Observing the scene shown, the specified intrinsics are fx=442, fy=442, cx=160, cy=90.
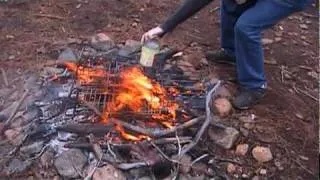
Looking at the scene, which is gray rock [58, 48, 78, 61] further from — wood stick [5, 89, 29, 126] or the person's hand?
the person's hand

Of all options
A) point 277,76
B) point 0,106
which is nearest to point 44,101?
point 0,106

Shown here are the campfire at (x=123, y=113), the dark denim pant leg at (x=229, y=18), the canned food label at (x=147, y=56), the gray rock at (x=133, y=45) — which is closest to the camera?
the campfire at (x=123, y=113)

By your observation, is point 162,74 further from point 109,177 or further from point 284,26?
point 284,26

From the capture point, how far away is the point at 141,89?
3537mm

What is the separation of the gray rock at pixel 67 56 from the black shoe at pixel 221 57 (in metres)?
1.30

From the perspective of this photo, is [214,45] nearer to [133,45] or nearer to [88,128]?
[133,45]

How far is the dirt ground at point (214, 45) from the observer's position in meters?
3.50

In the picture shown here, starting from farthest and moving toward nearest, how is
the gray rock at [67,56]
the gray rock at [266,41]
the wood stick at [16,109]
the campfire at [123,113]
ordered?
the gray rock at [266,41] < the gray rock at [67,56] < the wood stick at [16,109] < the campfire at [123,113]

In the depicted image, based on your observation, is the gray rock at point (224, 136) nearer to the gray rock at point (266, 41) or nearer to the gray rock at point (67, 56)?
the gray rock at point (67, 56)

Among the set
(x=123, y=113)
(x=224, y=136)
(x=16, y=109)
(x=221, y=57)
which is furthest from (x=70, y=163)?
(x=221, y=57)

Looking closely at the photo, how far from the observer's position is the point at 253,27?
137 inches

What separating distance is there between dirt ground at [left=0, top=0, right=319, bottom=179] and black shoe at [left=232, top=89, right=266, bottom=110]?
8 centimetres

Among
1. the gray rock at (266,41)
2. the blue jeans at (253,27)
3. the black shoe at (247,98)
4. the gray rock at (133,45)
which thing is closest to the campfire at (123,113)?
the black shoe at (247,98)

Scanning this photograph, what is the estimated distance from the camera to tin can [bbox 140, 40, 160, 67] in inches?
138
